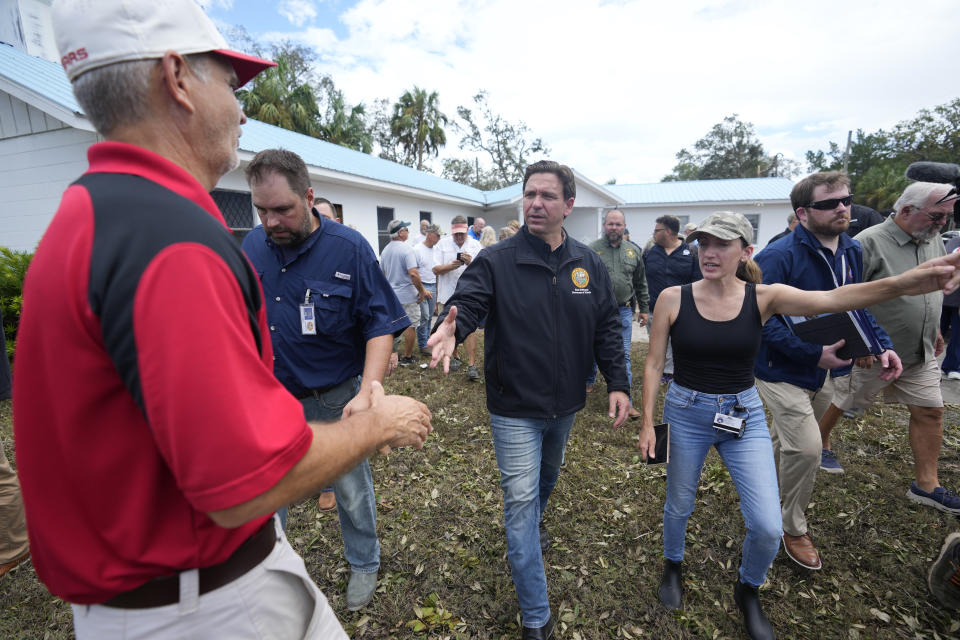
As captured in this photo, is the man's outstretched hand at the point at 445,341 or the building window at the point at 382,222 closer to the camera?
the man's outstretched hand at the point at 445,341

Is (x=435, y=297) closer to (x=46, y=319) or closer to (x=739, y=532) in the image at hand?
(x=739, y=532)

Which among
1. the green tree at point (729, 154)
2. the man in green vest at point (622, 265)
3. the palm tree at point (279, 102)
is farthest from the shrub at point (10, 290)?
the green tree at point (729, 154)

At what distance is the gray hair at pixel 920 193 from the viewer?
3453 millimetres

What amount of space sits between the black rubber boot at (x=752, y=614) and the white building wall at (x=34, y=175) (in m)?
9.84

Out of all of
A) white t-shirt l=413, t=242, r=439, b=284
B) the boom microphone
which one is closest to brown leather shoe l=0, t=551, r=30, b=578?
white t-shirt l=413, t=242, r=439, b=284

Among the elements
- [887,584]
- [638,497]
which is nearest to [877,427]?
[887,584]

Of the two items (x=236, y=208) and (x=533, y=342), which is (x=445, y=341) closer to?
(x=533, y=342)

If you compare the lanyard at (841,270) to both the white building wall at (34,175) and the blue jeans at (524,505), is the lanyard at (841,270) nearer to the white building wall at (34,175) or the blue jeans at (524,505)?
the blue jeans at (524,505)

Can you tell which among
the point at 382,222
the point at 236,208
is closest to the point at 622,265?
the point at 236,208

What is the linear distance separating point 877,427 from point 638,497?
353 centimetres

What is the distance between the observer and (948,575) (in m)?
2.67

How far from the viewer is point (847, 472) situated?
14.3 ft

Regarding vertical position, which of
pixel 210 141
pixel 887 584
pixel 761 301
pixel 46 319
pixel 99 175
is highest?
pixel 210 141

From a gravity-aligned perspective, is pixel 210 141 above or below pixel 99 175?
above
